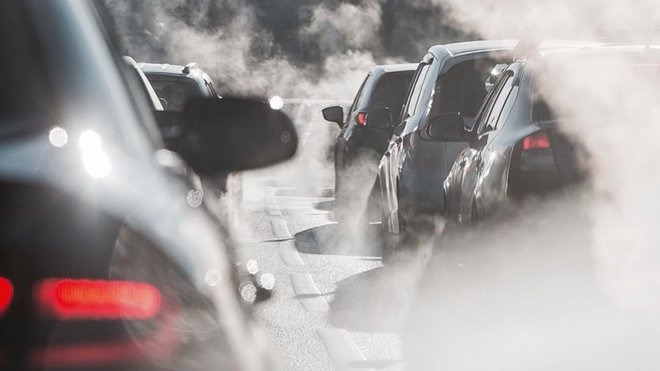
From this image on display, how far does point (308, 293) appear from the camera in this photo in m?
10.5

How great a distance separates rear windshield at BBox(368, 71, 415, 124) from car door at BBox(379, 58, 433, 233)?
142 inches

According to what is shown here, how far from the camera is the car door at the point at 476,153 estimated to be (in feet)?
26.7

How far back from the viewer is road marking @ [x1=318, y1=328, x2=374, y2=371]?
7484 mm

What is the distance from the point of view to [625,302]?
7023 mm

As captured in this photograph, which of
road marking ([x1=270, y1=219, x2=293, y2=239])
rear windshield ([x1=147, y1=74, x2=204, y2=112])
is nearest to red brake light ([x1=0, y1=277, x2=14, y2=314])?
rear windshield ([x1=147, y1=74, x2=204, y2=112])

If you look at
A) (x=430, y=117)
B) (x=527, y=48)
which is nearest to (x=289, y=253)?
(x=430, y=117)

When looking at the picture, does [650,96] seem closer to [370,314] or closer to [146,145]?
[370,314]

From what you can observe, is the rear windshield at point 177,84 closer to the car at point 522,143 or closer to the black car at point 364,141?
the black car at point 364,141

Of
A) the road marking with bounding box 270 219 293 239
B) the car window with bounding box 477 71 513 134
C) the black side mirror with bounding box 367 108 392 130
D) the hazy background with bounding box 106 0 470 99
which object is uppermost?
the car window with bounding box 477 71 513 134

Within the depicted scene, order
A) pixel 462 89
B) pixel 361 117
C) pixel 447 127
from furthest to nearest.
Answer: pixel 361 117 → pixel 462 89 → pixel 447 127

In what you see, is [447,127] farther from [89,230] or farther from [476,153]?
[89,230]

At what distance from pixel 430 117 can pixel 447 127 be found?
6.55ft

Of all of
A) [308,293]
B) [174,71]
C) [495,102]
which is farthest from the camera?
[174,71]

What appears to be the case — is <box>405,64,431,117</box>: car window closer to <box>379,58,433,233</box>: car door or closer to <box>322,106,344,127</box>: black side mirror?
<box>379,58,433,233</box>: car door
